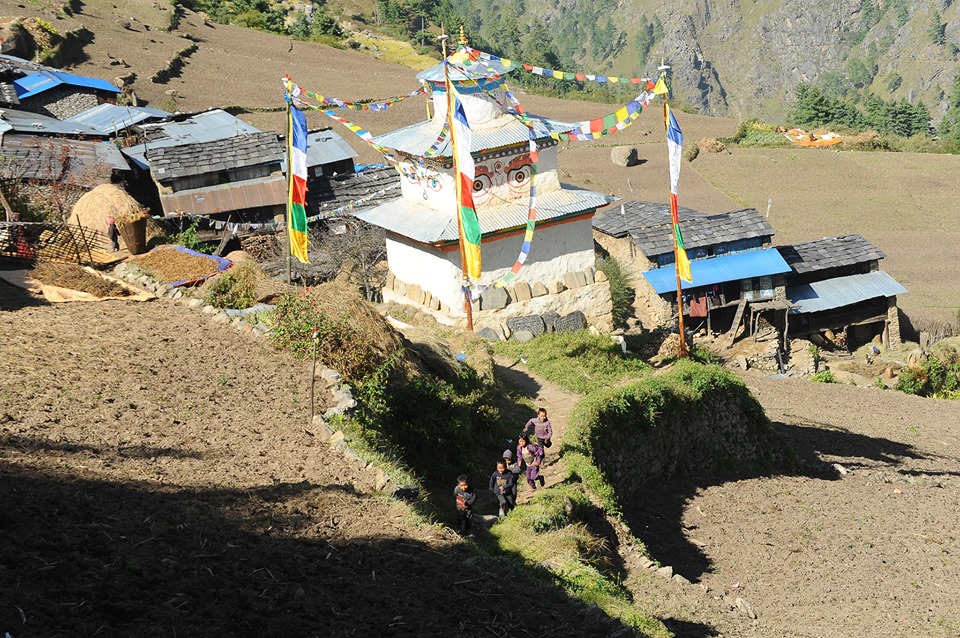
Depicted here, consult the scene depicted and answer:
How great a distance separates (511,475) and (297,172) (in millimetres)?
9515

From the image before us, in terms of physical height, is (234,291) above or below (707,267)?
above

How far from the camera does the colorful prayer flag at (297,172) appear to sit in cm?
2056

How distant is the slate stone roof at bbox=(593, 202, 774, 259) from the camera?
3431 centimetres

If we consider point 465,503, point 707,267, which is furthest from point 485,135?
point 465,503

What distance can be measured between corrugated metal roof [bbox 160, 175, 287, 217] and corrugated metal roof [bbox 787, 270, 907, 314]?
18.9m

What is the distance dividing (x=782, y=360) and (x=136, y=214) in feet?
70.0

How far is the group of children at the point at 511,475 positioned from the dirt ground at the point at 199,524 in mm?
1152

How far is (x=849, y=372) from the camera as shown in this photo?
1308 inches

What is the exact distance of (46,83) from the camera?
4541cm

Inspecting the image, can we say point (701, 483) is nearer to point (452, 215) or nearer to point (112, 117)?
point (452, 215)

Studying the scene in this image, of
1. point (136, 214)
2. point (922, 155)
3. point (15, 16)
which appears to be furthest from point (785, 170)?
point (15, 16)

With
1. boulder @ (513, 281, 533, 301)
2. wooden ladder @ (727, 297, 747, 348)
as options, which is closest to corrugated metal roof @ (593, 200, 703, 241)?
wooden ladder @ (727, 297, 747, 348)

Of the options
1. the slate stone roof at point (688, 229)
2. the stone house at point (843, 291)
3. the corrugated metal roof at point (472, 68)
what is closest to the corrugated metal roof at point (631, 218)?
the slate stone roof at point (688, 229)

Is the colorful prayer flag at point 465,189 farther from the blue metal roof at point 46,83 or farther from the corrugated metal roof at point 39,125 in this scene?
the blue metal roof at point 46,83
